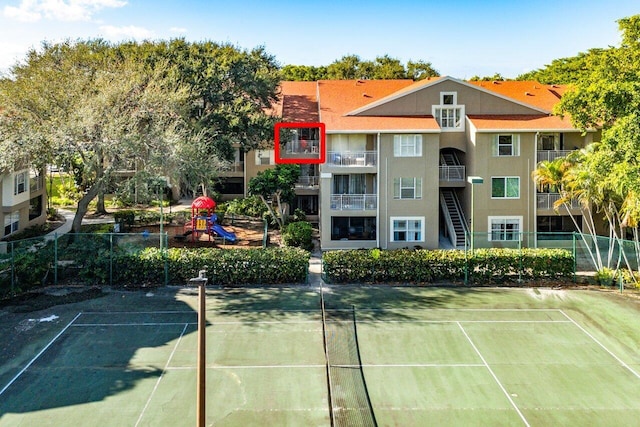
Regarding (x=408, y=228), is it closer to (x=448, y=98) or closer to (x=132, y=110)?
(x=448, y=98)

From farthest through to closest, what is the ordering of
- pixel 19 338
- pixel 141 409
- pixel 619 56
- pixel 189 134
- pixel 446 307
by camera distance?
pixel 189 134 < pixel 619 56 < pixel 446 307 < pixel 19 338 < pixel 141 409

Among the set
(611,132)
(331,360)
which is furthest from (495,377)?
(611,132)

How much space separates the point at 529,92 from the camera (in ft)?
121

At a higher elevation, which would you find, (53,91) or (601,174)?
(53,91)

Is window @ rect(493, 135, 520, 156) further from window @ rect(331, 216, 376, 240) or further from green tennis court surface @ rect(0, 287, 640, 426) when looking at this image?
green tennis court surface @ rect(0, 287, 640, 426)

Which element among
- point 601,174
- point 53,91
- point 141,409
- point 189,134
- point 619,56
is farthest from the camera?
point 189,134

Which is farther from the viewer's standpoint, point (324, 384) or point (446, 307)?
point (446, 307)

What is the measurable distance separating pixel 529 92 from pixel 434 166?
9.91 meters

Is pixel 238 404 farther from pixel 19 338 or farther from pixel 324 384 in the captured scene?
pixel 19 338

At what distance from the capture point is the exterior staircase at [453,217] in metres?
32.8

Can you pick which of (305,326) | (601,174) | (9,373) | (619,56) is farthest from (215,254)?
(619,56)

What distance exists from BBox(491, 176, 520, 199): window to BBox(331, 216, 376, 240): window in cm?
675

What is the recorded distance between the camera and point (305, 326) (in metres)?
20.2

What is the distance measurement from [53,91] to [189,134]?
284 inches
